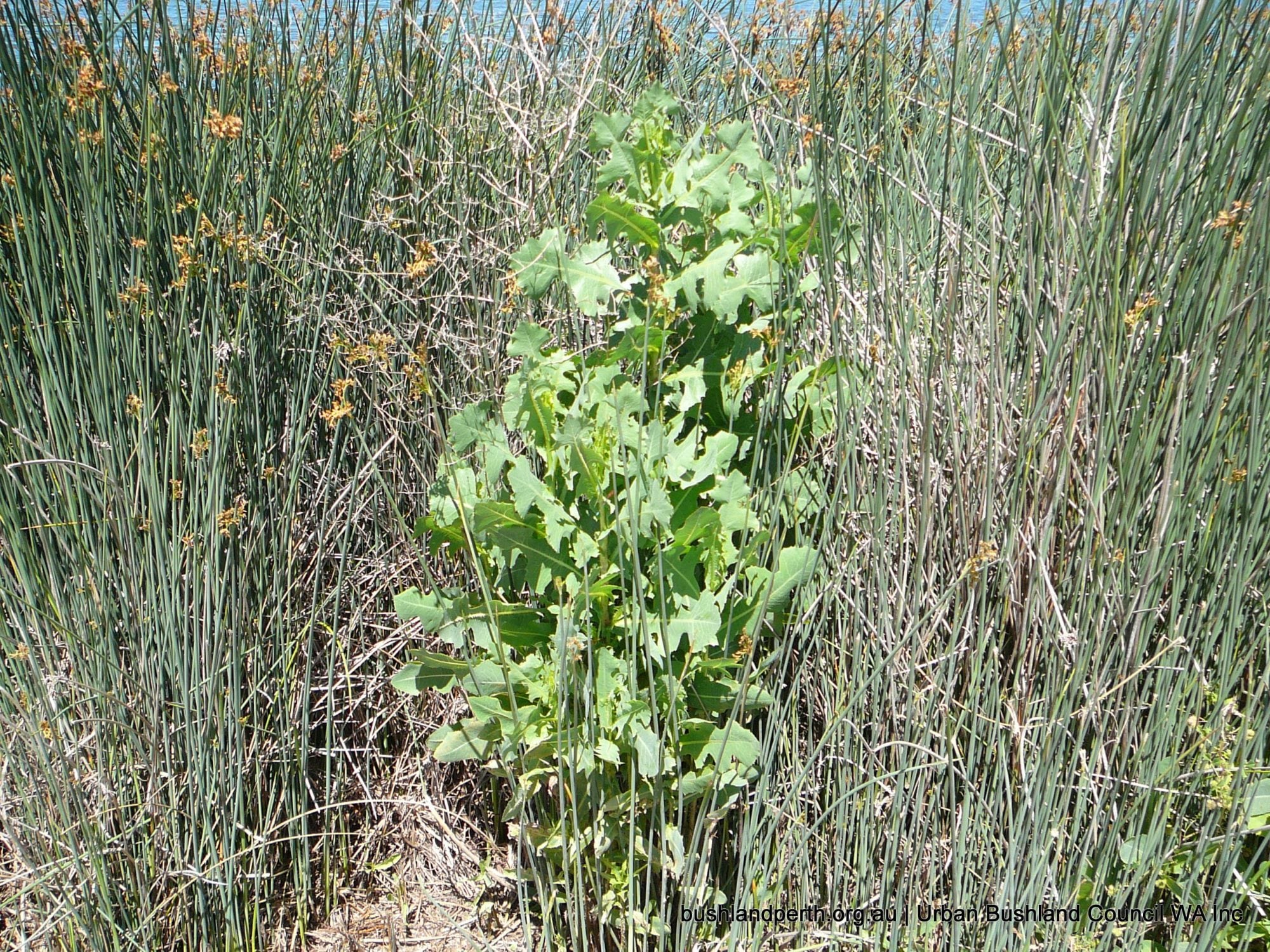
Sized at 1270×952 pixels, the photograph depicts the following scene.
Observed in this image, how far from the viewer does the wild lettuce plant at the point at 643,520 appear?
1358 mm

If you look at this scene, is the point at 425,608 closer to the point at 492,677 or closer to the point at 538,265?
the point at 492,677

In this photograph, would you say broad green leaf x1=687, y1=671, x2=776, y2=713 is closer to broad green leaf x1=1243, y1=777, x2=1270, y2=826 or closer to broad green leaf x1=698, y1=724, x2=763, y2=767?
broad green leaf x1=698, y1=724, x2=763, y2=767

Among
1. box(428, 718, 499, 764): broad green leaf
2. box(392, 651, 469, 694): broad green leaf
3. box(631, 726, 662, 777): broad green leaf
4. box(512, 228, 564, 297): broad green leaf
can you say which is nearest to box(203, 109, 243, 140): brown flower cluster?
box(512, 228, 564, 297): broad green leaf

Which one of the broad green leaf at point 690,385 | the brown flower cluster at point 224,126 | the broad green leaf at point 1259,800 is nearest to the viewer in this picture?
the broad green leaf at point 1259,800

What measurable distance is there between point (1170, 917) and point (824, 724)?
1.97 feet

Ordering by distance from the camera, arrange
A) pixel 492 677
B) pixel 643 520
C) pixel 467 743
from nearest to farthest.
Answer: pixel 643 520
pixel 492 677
pixel 467 743

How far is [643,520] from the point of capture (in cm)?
133

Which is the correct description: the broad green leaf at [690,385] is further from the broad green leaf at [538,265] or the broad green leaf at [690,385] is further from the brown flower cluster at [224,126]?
the brown flower cluster at [224,126]

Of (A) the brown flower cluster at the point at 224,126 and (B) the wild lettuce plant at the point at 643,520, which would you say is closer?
(B) the wild lettuce plant at the point at 643,520

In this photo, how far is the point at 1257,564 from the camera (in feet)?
4.62

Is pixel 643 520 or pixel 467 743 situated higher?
pixel 643 520

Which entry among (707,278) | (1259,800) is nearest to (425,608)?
(707,278)

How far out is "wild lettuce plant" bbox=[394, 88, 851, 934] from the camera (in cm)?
136

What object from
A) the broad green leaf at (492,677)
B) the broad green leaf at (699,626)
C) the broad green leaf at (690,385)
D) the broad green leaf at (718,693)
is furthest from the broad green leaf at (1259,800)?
the broad green leaf at (492,677)
